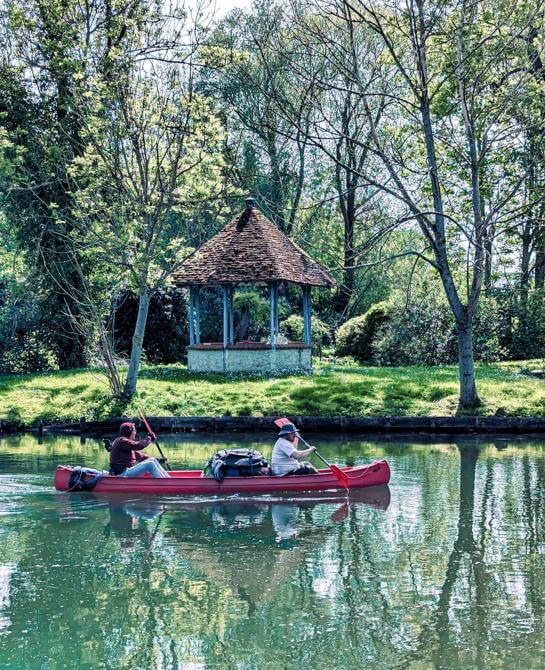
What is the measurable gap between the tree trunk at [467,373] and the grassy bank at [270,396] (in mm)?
331

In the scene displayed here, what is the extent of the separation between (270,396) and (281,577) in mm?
15006

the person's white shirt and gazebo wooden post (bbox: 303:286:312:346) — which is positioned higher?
gazebo wooden post (bbox: 303:286:312:346)

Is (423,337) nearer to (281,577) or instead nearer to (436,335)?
(436,335)

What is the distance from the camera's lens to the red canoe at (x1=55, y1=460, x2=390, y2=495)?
16.6 meters

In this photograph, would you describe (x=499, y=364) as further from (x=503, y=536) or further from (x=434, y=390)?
(x=503, y=536)

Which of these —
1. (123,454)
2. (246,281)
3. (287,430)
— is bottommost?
(123,454)

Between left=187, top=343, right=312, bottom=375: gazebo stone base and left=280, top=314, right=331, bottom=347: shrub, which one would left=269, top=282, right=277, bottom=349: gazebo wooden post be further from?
left=280, top=314, right=331, bottom=347: shrub

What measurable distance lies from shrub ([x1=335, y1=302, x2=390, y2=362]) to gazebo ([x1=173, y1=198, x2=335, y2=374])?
5508mm

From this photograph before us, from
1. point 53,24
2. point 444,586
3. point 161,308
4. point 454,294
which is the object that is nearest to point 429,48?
point 454,294

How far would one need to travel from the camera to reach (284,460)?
17047mm

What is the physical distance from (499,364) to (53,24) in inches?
776

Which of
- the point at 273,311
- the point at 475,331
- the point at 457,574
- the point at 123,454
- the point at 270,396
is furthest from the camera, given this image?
the point at 475,331

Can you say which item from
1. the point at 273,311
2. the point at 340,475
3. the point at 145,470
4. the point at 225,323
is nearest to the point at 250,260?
the point at 273,311

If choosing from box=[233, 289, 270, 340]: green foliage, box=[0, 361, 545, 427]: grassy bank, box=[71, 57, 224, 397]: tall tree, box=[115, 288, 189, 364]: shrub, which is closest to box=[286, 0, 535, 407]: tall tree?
box=[0, 361, 545, 427]: grassy bank
